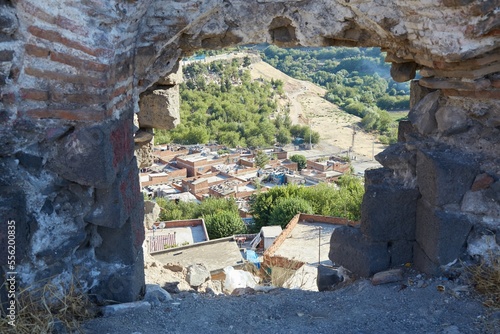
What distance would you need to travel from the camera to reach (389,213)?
3.52 m

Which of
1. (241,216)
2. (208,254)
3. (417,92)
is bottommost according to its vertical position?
(241,216)

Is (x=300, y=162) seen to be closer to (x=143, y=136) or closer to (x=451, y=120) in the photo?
(x=143, y=136)

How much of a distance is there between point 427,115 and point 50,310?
8.10 feet

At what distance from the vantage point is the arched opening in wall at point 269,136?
2216cm

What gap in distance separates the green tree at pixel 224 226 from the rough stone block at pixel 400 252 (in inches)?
614

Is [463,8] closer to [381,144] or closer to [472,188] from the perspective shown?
[472,188]

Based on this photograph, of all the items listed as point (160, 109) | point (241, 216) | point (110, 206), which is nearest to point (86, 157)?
point (110, 206)

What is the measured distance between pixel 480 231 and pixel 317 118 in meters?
54.7

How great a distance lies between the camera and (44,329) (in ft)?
8.57

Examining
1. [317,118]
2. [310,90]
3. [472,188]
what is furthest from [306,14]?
[310,90]

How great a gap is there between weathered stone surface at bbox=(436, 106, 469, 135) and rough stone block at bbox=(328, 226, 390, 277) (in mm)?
828

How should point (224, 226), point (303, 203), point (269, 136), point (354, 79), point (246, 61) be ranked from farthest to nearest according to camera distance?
point (354, 79) < point (246, 61) < point (269, 136) < point (303, 203) < point (224, 226)

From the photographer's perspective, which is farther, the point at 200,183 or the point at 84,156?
the point at 200,183

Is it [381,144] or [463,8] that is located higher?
[463,8]
